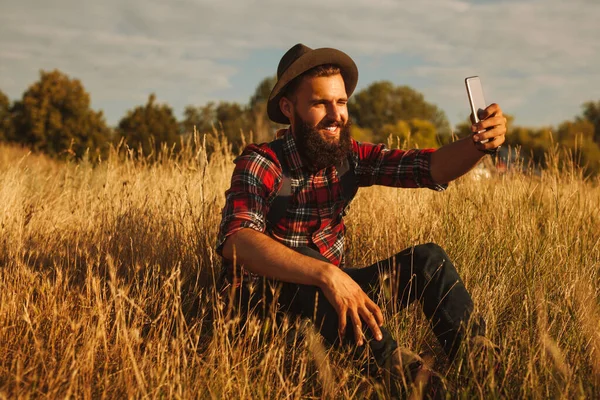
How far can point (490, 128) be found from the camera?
2.91 m

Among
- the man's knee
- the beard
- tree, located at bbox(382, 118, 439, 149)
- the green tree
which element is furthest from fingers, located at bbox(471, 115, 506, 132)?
the green tree

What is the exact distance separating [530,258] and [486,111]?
4.29 ft

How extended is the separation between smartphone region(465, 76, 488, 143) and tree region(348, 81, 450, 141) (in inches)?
2056

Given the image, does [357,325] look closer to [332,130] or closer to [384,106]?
[332,130]

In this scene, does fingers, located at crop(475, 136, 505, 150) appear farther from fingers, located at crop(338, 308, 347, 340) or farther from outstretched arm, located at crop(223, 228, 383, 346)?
fingers, located at crop(338, 308, 347, 340)

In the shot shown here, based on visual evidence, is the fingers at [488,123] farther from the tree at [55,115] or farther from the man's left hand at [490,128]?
the tree at [55,115]

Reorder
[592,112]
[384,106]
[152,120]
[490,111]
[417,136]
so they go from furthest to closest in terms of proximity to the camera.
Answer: [384,106] → [592,112] → [152,120] → [417,136] → [490,111]

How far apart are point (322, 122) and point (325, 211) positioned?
1.62ft

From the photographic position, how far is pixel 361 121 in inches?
2295

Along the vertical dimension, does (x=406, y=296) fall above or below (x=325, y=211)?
below

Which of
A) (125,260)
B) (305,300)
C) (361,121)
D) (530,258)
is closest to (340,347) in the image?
(305,300)

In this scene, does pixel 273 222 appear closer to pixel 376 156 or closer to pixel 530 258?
pixel 376 156

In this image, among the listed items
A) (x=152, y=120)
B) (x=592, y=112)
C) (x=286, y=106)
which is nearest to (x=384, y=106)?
(x=592, y=112)

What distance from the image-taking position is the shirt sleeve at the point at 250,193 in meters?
2.87
